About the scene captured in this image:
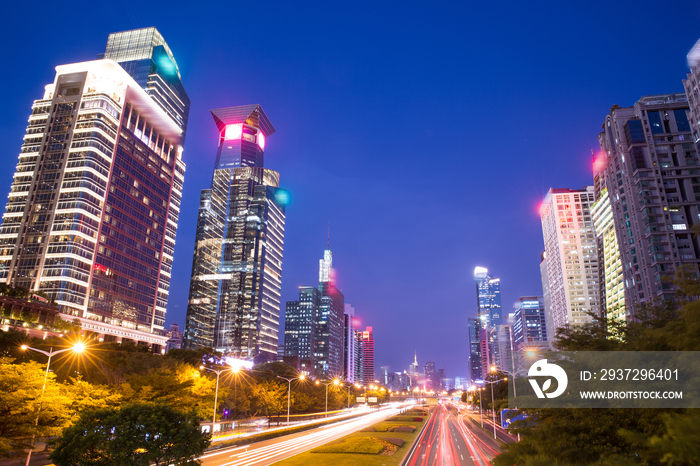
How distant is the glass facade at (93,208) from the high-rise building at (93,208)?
32 cm

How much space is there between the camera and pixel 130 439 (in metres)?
25.5

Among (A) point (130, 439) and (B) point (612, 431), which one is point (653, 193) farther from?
(A) point (130, 439)

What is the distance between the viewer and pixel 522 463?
14.9m

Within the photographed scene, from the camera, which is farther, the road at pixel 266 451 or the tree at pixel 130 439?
the road at pixel 266 451

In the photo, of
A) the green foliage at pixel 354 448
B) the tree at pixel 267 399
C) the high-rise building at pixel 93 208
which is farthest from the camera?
the high-rise building at pixel 93 208

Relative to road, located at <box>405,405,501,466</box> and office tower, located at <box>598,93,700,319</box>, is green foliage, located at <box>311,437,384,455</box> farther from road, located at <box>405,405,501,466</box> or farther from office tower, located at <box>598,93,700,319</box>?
office tower, located at <box>598,93,700,319</box>

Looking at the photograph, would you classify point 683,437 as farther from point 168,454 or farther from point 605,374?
point 168,454

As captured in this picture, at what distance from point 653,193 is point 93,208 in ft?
534

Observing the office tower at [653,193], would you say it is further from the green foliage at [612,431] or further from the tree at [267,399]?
the green foliage at [612,431]

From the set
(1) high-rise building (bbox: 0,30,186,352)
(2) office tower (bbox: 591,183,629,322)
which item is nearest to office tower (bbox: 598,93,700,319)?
(2) office tower (bbox: 591,183,629,322)

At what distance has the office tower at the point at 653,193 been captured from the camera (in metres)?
115

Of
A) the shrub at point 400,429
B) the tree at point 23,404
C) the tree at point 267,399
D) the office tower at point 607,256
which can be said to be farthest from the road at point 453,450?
the office tower at point 607,256

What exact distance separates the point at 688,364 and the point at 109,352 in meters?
95.1

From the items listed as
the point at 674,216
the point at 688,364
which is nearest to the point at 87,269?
the point at 688,364
